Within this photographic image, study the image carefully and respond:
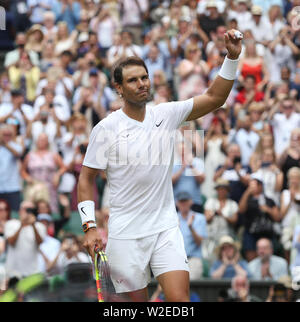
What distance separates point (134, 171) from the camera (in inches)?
271

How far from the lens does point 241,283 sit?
35.3 ft

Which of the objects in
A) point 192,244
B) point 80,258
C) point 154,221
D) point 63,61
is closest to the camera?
point 154,221

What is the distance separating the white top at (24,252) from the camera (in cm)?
1149

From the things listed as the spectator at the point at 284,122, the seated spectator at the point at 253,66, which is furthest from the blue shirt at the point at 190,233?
the seated spectator at the point at 253,66

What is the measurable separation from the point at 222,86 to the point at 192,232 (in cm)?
474

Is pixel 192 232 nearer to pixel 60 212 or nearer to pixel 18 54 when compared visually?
pixel 60 212

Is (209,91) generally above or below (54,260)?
above

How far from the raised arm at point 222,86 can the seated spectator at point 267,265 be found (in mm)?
4554

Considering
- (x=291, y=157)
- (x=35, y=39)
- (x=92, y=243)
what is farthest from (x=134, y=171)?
(x=35, y=39)

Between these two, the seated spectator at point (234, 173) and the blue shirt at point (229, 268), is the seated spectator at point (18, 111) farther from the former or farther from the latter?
the blue shirt at point (229, 268)

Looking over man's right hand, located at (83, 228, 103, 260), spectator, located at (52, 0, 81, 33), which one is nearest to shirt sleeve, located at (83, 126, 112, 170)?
man's right hand, located at (83, 228, 103, 260)

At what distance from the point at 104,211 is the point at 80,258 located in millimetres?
1181

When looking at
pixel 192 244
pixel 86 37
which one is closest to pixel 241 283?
pixel 192 244

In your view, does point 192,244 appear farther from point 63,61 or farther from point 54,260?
point 63,61
